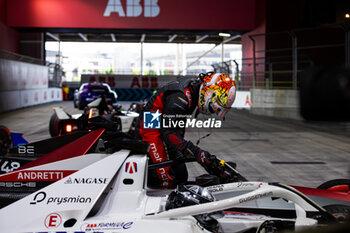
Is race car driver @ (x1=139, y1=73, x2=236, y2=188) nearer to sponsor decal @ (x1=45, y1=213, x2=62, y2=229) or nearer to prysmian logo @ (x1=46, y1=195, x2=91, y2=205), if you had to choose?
prysmian logo @ (x1=46, y1=195, x2=91, y2=205)

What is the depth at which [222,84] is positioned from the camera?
419 centimetres

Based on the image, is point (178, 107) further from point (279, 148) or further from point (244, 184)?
point (279, 148)

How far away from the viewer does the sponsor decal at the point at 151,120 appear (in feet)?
14.3

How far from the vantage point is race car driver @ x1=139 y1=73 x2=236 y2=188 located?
4.10 metres

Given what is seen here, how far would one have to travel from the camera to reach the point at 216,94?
13.8 ft

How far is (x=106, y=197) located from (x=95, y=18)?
26000 millimetres

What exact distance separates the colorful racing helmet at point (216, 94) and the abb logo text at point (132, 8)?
24.7 m

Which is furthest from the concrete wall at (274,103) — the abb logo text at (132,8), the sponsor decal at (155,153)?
the sponsor decal at (155,153)

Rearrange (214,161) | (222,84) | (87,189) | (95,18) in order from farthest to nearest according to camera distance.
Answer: (95,18) → (222,84) → (214,161) → (87,189)

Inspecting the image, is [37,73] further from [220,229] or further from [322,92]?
[322,92]

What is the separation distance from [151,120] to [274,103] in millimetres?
16779

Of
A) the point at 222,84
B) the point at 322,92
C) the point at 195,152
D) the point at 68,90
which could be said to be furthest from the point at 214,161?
the point at 68,90

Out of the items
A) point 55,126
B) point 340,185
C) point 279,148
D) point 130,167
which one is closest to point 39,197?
point 130,167

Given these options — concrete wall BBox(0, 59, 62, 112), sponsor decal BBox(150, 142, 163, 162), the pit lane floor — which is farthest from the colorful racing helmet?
concrete wall BBox(0, 59, 62, 112)
